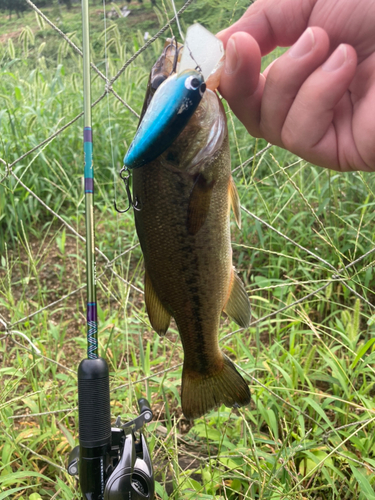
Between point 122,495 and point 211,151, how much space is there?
86cm

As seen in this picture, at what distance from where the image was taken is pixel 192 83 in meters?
0.70

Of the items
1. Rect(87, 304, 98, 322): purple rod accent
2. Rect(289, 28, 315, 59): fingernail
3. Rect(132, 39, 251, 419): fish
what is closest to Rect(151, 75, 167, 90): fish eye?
Rect(132, 39, 251, 419): fish

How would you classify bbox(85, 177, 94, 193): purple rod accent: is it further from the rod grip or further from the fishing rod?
the rod grip

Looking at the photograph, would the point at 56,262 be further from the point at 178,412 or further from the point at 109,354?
the point at 178,412

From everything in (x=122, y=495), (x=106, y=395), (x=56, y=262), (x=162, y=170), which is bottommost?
(x=56, y=262)

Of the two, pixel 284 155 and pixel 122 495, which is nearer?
pixel 122 495

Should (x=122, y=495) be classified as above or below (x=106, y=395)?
below

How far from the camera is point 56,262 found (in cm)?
323

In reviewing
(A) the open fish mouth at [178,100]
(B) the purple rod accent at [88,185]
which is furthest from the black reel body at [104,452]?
(A) the open fish mouth at [178,100]

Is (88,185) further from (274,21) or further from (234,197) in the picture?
(274,21)

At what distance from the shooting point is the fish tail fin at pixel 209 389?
116 cm

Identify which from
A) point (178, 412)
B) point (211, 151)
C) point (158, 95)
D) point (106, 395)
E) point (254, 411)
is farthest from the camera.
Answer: point (178, 412)

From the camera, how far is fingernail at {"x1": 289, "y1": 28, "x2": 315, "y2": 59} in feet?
2.63

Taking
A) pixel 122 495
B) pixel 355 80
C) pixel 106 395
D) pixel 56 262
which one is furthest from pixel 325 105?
pixel 56 262
